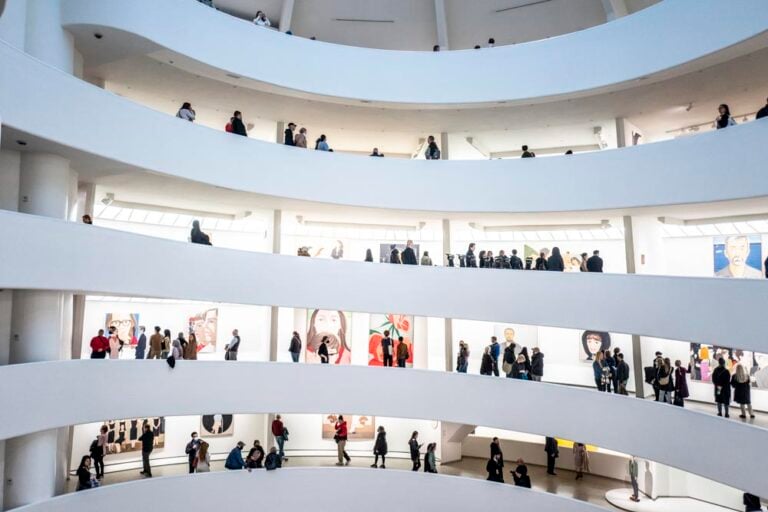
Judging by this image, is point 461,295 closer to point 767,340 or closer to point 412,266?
point 412,266

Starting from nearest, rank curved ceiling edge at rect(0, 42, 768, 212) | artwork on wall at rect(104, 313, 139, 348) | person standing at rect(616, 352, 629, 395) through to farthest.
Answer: curved ceiling edge at rect(0, 42, 768, 212) < person standing at rect(616, 352, 629, 395) < artwork on wall at rect(104, 313, 139, 348)

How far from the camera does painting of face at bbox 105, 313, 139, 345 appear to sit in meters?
21.3

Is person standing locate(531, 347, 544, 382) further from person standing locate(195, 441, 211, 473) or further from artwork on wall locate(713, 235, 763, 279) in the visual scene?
person standing locate(195, 441, 211, 473)

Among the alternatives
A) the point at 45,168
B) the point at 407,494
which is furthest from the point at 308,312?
the point at 45,168

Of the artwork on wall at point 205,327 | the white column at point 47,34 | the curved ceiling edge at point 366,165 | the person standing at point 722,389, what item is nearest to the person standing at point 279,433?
the artwork on wall at point 205,327

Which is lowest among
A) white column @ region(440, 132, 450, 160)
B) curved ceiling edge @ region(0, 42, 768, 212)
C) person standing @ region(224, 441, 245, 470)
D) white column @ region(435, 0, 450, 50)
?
person standing @ region(224, 441, 245, 470)

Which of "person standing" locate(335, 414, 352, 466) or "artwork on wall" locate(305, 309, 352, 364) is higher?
"artwork on wall" locate(305, 309, 352, 364)

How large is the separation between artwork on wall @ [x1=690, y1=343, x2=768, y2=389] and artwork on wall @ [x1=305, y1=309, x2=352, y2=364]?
13.4 meters

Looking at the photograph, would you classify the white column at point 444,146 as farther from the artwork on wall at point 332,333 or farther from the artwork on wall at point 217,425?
the artwork on wall at point 217,425

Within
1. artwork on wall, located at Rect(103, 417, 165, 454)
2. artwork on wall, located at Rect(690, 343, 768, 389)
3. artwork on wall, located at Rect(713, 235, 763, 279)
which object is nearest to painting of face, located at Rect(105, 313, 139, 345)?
artwork on wall, located at Rect(103, 417, 165, 454)

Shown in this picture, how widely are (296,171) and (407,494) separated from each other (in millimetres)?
11675

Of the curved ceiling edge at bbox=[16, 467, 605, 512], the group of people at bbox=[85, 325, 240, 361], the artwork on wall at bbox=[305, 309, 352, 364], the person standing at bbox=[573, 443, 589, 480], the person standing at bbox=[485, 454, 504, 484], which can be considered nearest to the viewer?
the group of people at bbox=[85, 325, 240, 361]

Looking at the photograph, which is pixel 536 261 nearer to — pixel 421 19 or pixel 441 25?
pixel 441 25

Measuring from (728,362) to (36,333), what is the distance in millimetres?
21408
